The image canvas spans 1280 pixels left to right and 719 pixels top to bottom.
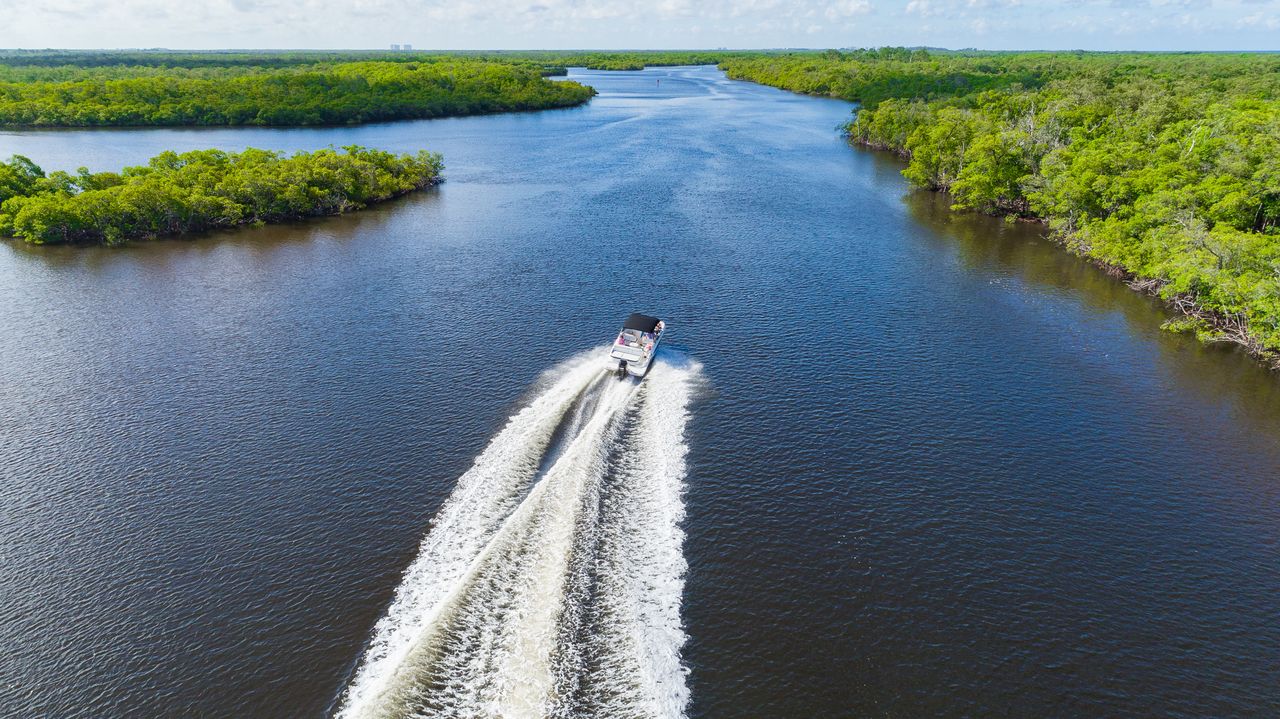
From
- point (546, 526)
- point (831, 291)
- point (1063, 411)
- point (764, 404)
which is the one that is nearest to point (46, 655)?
point (546, 526)

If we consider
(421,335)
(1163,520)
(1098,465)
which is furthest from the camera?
(421,335)

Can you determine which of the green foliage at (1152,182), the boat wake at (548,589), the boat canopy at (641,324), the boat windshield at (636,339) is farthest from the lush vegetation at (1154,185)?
the boat wake at (548,589)

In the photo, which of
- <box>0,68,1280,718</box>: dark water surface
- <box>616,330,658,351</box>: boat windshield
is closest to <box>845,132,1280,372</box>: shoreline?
<box>0,68,1280,718</box>: dark water surface

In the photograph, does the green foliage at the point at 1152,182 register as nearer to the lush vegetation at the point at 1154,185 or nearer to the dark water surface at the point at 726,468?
the lush vegetation at the point at 1154,185

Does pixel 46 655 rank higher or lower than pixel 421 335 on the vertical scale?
lower

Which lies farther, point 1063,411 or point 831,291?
point 831,291

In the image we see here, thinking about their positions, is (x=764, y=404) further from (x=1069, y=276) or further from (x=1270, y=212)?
(x=1270, y=212)

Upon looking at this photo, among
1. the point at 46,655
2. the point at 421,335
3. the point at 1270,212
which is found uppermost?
the point at 1270,212

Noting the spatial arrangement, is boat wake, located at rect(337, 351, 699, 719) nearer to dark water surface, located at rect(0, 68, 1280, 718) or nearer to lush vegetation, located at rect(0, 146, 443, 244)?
dark water surface, located at rect(0, 68, 1280, 718)
